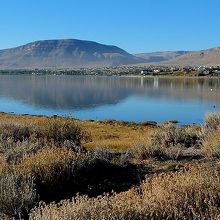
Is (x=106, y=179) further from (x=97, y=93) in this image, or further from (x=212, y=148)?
(x=97, y=93)

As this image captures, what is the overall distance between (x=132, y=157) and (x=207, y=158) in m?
2.05

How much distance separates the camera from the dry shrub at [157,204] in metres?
5.97

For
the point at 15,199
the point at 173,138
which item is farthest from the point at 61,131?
the point at 15,199

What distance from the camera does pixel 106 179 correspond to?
1095 cm

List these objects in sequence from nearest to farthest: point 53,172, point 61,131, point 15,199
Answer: point 15,199 < point 53,172 < point 61,131

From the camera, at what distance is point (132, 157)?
1399 cm

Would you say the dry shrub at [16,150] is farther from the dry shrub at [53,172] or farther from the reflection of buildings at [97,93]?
the reflection of buildings at [97,93]

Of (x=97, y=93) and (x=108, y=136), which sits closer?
(x=108, y=136)

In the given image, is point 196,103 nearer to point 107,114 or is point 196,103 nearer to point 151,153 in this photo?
point 107,114

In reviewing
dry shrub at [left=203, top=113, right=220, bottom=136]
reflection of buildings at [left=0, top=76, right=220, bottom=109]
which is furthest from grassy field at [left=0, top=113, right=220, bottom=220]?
reflection of buildings at [left=0, top=76, right=220, bottom=109]

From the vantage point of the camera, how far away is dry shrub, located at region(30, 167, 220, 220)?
5.97 meters

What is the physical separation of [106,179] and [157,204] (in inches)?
166

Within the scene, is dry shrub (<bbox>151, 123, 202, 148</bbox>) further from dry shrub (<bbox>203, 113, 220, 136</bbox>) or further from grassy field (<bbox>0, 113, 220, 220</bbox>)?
dry shrub (<bbox>203, 113, 220, 136</bbox>)

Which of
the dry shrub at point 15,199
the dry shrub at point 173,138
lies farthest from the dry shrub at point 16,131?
the dry shrub at point 15,199
